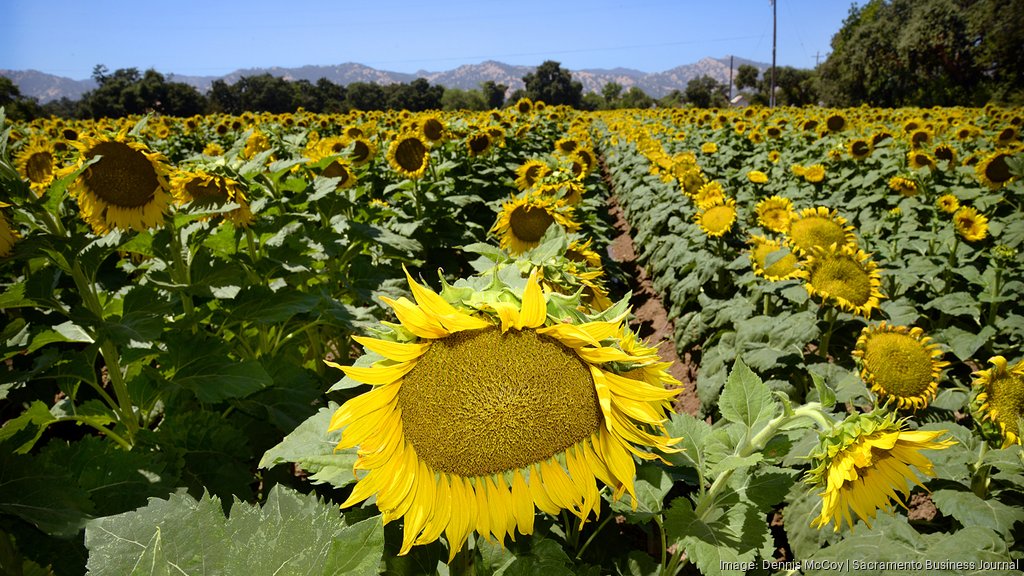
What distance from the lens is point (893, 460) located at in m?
1.56

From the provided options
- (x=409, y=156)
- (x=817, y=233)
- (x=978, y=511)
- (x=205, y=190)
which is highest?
(x=409, y=156)

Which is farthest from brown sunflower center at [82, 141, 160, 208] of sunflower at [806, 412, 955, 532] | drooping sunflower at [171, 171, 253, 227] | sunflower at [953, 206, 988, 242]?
sunflower at [953, 206, 988, 242]

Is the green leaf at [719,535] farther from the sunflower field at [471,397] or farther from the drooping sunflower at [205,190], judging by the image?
the drooping sunflower at [205,190]

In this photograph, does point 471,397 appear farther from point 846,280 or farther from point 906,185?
point 906,185

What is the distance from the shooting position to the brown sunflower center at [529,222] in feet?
11.8

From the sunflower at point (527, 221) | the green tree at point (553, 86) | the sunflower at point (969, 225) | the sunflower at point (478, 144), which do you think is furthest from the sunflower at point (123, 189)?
the green tree at point (553, 86)

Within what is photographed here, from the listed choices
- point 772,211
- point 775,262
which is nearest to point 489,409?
point 775,262

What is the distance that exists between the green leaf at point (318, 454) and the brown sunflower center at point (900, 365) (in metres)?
2.65

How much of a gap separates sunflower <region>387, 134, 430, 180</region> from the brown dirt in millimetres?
2914

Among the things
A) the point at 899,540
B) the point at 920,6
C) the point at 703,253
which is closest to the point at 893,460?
the point at 899,540

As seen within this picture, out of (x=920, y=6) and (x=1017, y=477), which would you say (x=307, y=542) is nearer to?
(x=1017, y=477)

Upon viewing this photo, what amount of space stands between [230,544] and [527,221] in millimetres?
3104

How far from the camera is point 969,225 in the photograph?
5324mm

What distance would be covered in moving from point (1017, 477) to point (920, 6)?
206 feet
